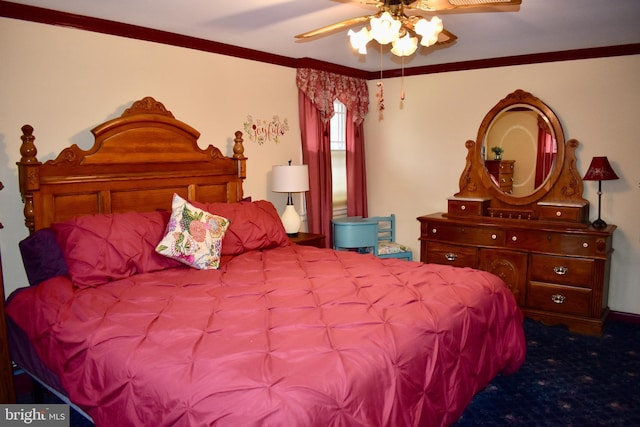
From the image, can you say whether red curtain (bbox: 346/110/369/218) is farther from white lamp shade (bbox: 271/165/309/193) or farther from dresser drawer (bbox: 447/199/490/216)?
white lamp shade (bbox: 271/165/309/193)

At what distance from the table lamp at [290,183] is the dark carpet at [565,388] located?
196 cm

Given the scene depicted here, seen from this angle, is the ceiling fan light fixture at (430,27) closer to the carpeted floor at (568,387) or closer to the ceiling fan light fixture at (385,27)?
the ceiling fan light fixture at (385,27)

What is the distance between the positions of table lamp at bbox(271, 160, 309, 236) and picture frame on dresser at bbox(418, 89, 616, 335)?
1.22 metres

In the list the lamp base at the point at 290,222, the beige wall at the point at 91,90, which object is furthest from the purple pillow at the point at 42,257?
the lamp base at the point at 290,222

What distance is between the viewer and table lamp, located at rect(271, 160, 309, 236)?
401 centimetres

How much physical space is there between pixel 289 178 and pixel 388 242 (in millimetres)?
1476

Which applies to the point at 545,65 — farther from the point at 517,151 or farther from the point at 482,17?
the point at 482,17

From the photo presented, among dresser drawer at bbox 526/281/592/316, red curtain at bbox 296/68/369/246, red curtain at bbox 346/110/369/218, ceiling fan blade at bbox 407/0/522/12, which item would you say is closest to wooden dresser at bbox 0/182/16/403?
ceiling fan blade at bbox 407/0/522/12

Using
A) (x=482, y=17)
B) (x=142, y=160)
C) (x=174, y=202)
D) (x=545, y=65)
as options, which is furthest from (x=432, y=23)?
(x=545, y=65)

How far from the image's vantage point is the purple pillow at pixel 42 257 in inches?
102

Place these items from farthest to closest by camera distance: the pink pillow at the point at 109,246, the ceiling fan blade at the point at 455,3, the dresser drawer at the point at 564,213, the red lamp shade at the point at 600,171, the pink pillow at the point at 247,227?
1. the dresser drawer at the point at 564,213
2. the red lamp shade at the point at 600,171
3. the pink pillow at the point at 247,227
4. the pink pillow at the point at 109,246
5. the ceiling fan blade at the point at 455,3

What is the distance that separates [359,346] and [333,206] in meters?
3.31

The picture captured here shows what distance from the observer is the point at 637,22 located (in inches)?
127

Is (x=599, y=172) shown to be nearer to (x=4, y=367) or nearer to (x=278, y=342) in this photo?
(x=278, y=342)
